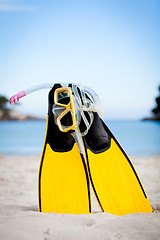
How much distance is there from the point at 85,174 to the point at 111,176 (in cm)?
21

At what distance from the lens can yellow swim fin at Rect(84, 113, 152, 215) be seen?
64.9 inches

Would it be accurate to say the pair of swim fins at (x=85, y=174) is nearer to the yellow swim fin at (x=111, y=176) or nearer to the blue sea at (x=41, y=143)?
the yellow swim fin at (x=111, y=176)

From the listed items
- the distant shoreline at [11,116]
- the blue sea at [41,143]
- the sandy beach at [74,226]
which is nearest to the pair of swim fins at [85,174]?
the sandy beach at [74,226]

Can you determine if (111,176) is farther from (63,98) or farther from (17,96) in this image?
(17,96)

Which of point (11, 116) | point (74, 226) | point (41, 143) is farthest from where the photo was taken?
point (11, 116)

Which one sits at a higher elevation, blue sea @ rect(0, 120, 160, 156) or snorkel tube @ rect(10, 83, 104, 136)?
snorkel tube @ rect(10, 83, 104, 136)

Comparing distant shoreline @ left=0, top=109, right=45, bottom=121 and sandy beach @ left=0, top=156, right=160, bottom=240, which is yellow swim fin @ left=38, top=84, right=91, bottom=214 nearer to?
sandy beach @ left=0, top=156, right=160, bottom=240

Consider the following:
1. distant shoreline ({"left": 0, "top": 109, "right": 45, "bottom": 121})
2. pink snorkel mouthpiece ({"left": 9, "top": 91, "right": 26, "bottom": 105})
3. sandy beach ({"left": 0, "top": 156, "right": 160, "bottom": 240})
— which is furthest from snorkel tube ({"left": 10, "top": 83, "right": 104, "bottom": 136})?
distant shoreline ({"left": 0, "top": 109, "right": 45, "bottom": 121})

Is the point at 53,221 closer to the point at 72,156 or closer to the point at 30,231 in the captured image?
the point at 30,231

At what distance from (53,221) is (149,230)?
1.90ft

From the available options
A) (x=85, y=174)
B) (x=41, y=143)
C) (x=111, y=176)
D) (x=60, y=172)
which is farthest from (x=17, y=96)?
(x=41, y=143)

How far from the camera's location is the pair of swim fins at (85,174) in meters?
1.67

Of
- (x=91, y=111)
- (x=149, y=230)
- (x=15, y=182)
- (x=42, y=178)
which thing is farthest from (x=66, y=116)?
(x=15, y=182)

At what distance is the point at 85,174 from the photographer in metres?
1.75
